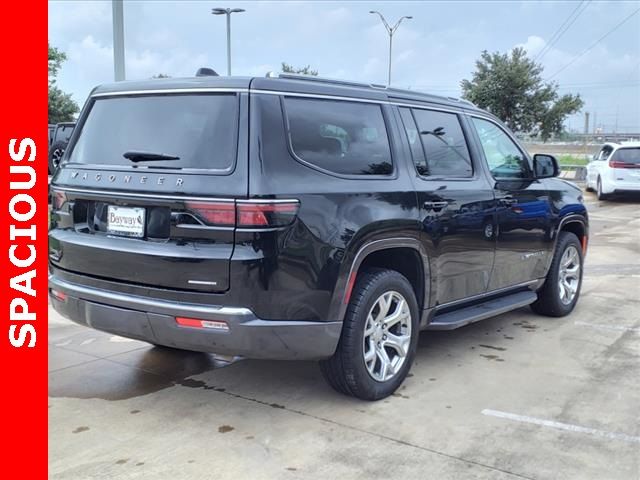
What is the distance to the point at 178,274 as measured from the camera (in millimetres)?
3561

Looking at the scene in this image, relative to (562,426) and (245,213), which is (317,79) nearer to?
(245,213)

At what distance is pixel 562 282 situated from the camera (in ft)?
21.1

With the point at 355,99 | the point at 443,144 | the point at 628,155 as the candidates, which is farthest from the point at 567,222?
the point at 628,155

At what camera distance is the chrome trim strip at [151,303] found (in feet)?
11.5

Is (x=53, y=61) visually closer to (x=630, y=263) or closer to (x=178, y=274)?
(x=630, y=263)

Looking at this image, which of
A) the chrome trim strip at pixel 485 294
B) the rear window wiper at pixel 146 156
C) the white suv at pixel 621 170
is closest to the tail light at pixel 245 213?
the rear window wiper at pixel 146 156

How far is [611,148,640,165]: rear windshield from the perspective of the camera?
18.6 meters

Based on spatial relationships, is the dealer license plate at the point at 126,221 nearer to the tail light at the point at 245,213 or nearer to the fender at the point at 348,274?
the tail light at the point at 245,213

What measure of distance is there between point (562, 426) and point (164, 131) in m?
2.85

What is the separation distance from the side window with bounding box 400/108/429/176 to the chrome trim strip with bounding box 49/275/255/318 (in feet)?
5.64

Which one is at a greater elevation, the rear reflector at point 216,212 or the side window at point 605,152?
the side window at point 605,152

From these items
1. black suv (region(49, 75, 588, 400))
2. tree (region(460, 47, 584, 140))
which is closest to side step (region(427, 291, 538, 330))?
black suv (region(49, 75, 588, 400))

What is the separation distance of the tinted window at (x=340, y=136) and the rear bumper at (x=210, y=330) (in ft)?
3.10

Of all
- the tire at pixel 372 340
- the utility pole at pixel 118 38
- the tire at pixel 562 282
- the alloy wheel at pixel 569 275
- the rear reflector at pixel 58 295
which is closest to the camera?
the tire at pixel 372 340
